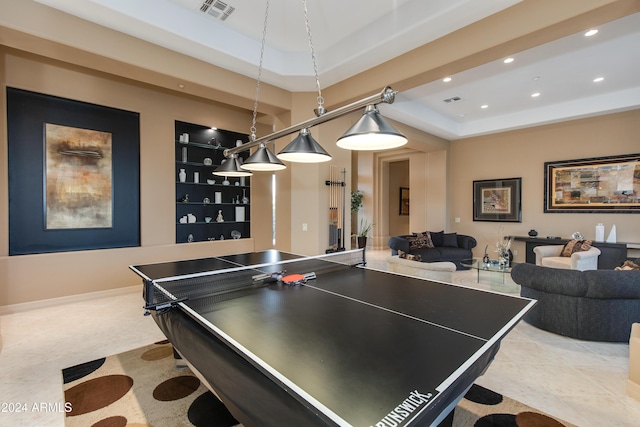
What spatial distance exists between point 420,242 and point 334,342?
20.8 ft

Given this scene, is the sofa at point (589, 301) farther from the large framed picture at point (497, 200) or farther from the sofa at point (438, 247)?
the large framed picture at point (497, 200)

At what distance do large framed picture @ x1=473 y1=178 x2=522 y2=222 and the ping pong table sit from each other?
6.49 meters

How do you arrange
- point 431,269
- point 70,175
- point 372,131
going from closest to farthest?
point 372,131 → point 431,269 → point 70,175

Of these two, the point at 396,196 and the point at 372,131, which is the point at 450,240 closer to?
the point at 396,196

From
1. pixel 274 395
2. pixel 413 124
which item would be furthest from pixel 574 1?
pixel 413 124

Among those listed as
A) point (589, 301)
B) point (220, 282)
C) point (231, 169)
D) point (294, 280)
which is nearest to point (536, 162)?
point (589, 301)

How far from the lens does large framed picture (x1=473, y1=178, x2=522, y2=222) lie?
7.44 metres

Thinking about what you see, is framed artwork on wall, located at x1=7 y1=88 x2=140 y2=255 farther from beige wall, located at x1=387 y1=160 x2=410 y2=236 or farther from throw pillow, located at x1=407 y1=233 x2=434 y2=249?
beige wall, located at x1=387 y1=160 x2=410 y2=236

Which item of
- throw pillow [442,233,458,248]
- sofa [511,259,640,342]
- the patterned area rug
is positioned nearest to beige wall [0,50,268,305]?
the patterned area rug

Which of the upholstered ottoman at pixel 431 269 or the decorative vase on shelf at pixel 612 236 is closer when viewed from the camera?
the upholstered ottoman at pixel 431 269

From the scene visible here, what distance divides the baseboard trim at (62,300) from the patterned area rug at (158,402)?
2182 mm

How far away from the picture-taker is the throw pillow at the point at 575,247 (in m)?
5.51

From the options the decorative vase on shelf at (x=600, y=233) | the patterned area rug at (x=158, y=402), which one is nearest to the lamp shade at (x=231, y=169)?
the patterned area rug at (x=158, y=402)

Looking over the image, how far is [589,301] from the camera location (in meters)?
3.17
